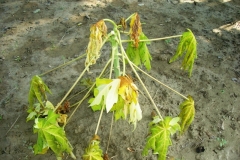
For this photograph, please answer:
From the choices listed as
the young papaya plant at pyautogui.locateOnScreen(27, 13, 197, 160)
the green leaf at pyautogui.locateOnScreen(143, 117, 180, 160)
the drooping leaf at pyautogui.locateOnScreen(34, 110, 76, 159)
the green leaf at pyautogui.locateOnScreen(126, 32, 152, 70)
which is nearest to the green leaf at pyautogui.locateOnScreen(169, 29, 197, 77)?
the young papaya plant at pyautogui.locateOnScreen(27, 13, 197, 160)

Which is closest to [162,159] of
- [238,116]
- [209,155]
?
[209,155]

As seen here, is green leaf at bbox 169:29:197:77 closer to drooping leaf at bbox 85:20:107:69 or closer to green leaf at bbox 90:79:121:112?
drooping leaf at bbox 85:20:107:69

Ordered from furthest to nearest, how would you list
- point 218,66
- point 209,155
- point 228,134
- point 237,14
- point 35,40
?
point 237,14, point 35,40, point 218,66, point 228,134, point 209,155

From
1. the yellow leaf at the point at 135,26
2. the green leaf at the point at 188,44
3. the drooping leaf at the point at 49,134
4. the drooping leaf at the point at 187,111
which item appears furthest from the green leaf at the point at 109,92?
the green leaf at the point at 188,44

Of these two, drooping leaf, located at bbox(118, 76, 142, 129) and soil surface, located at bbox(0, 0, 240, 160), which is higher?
drooping leaf, located at bbox(118, 76, 142, 129)

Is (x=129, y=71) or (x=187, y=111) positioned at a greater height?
(x=187, y=111)

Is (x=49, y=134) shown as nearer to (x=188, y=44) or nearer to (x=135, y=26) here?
(x=135, y=26)

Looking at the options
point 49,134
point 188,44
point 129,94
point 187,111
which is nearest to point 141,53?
point 188,44

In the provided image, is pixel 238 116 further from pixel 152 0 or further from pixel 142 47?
pixel 152 0
